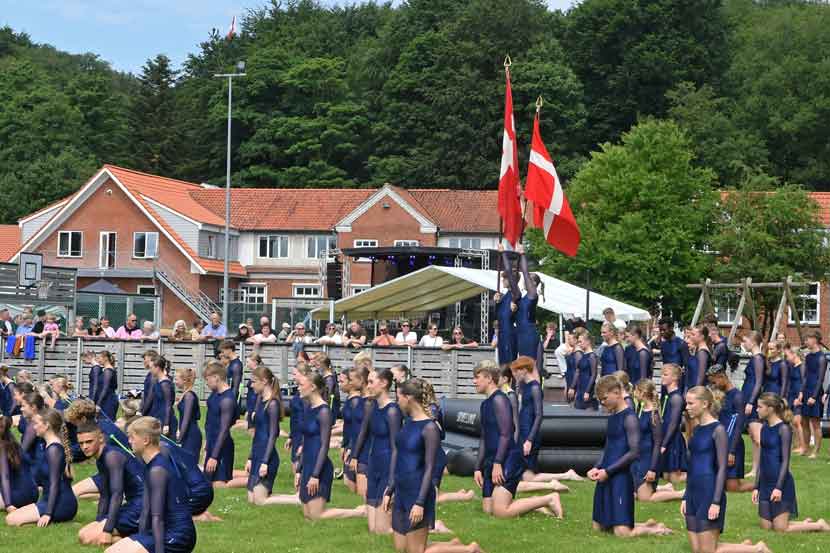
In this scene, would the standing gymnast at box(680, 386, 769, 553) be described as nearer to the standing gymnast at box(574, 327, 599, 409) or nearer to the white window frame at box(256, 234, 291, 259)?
the standing gymnast at box(574, 327, 599, 409)

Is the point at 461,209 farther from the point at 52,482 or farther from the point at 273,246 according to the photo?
the point at 52,482

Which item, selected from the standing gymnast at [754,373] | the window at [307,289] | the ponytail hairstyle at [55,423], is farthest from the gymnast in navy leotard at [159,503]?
the window at [307,289]

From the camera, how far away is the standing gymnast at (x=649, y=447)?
581 inches

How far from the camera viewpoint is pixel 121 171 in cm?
6975

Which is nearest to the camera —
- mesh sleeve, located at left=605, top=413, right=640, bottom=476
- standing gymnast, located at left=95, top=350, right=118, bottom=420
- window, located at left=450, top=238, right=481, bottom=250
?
mesh sleeve, located at left=605, top=413, right=640, bottom=476

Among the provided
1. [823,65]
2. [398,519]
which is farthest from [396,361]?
[823,65]

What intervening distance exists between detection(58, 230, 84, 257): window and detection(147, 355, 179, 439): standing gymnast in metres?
52.3

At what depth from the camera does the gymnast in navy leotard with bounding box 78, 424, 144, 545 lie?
10.6m

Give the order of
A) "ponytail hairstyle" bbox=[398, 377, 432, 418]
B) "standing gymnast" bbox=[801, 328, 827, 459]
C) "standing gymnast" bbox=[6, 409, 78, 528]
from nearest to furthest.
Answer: "ponytail hairstyle" bbox=[398, 377, 432, 418] → "standing gymnast" bbox=[6, 409, 78, 528] → "standing gymnast" bbox=[801, 328, 827, 459]

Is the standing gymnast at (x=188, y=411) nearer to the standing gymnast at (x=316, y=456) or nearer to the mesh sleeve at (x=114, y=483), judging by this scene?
the standing gymnast at (x=316, y=456)

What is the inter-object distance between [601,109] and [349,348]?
57936 millimetres

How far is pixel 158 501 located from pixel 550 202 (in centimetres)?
1239

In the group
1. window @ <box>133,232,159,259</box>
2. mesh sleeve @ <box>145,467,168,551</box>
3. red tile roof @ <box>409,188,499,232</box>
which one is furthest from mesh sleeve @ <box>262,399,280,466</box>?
window @ <box>133,232,159,259</box>

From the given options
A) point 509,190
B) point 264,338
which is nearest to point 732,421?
point 509,190
